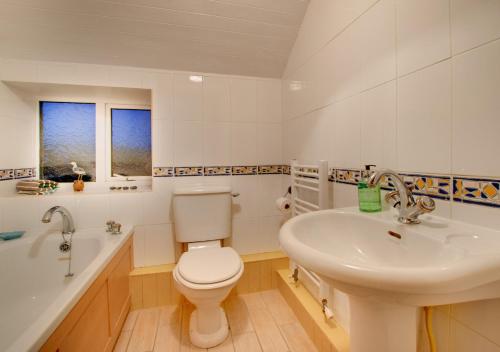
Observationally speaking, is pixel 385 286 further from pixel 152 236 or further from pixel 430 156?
pixel 152 236

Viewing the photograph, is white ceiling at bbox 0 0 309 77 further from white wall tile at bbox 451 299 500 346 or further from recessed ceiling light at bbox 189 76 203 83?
white wall tile at bbox 451 299 500 346

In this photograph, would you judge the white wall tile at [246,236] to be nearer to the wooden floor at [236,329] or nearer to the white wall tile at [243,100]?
the wooden floor at [236,329]

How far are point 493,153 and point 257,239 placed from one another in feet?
5.42

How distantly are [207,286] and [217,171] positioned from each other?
→ 3.13 feet

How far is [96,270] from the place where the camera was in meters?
1.10

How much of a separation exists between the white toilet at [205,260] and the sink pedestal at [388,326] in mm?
730

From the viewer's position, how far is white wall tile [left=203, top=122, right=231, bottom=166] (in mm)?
1921

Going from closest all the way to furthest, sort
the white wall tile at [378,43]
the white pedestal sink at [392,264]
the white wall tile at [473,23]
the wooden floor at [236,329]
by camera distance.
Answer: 1. the white pedestal sink at [392,264]
2. the white wall tile at [473,23]
3. the white wall tile at [378,43]
4. the wooden floor at [236,329]

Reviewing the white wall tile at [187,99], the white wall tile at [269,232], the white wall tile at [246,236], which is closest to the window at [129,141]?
the white wall tile at [187,99]

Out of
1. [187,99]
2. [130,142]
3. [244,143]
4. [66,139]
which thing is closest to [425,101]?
[244,143]

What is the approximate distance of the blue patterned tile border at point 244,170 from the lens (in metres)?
1.99

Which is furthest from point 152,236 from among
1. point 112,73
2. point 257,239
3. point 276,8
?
point 276,8

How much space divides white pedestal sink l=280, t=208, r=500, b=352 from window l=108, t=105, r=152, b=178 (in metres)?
1.65

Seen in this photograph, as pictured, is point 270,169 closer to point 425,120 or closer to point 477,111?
point 425,120
